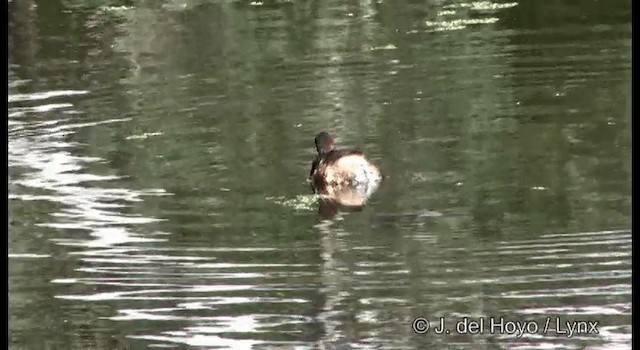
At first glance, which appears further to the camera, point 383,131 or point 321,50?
point 321,50

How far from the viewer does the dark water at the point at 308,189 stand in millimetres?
4102

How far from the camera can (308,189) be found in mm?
4691

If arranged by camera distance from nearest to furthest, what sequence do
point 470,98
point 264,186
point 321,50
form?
1. point 264,186
2. point 470,98
3. point 321,50

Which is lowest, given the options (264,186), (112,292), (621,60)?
(112,292)

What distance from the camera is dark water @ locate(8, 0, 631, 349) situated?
4.10 m

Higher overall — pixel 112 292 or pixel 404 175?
pixel 404 175

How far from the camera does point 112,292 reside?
433 centimetres

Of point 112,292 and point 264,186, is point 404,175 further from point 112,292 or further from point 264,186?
point 112,292

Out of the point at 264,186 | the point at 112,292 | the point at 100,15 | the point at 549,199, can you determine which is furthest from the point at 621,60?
the point at 100,15

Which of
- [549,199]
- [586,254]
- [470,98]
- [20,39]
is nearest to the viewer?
[586,254]

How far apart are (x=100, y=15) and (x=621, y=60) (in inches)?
151

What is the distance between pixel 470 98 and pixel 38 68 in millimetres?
3033

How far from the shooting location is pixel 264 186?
478 cm

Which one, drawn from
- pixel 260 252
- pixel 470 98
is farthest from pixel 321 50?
pixel 260 252
